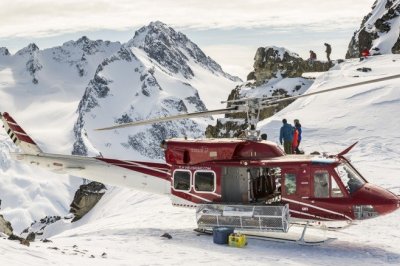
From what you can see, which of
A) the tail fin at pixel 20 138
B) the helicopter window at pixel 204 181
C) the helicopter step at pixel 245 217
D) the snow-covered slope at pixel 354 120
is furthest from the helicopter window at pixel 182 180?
the snow-covered slope at pixel 354 120

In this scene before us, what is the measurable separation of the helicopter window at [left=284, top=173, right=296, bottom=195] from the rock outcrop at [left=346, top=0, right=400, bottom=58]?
44090 millimetres

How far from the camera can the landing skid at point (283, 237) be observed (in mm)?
16125

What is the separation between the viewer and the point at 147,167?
19.3m

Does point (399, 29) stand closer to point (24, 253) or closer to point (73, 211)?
point (73, 211)

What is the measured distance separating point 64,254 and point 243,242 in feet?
16.4

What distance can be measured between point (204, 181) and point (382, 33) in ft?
163

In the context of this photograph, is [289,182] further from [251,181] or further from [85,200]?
[85,200]

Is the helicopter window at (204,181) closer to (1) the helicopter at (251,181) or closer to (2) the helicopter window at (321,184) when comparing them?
(1) the helicopter at (251,181)

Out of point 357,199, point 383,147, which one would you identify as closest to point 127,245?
point 357,199

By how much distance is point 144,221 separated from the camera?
20.3 metres

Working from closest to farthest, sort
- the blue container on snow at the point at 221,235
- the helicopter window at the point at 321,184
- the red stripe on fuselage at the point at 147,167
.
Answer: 1. the helicopter window at the point at 321,184
2. the blue container on snow at the point at 221,235
3. the red stripe on fuselage at the point at 147,167

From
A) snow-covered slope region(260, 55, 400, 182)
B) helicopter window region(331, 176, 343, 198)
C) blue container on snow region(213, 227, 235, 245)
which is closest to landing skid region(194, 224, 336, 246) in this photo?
blue container on snow region(213, 227, 235, 245)

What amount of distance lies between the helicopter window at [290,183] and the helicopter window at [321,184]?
59cm

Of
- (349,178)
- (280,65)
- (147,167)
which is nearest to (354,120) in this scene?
(147,167)
